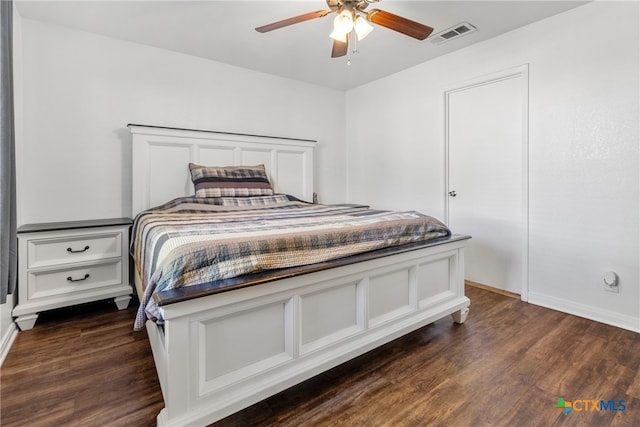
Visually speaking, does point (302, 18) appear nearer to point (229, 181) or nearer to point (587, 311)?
point (229, 181)

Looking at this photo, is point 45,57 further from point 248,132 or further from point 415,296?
point 415,296

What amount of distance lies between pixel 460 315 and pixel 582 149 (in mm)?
1548

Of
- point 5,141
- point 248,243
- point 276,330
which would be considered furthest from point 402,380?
point 5,141

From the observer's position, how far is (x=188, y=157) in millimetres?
3148


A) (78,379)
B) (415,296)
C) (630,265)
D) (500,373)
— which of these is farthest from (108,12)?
(630,265)

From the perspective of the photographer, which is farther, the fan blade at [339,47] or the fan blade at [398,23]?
the fan blade at [339,47]

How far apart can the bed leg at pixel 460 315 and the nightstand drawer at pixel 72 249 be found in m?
2.60

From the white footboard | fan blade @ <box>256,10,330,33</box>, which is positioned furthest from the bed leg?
fan blade @ <box>256,10,330,33</box>

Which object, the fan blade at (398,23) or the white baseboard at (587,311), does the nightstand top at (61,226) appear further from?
the white baseboard at (587,311)

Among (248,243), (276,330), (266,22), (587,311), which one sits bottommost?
(587,311)

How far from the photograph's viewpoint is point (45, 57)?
2609 mm

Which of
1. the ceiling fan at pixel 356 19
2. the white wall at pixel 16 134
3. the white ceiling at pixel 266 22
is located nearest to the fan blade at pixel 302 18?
the ceiling fan at pixel 356 19

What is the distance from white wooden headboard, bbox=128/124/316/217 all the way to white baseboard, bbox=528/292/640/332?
105 inches

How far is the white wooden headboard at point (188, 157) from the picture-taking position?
2.89 metres
